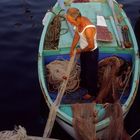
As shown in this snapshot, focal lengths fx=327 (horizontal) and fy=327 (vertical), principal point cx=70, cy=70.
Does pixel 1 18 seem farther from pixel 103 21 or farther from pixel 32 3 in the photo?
pixel 103 21

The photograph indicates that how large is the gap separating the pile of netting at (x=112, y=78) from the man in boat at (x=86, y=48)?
0.34 meters

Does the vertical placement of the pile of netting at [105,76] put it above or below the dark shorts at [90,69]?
below

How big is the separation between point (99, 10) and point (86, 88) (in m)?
4.29

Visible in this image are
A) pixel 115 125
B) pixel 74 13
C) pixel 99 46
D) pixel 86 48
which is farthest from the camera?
pixel 99 46

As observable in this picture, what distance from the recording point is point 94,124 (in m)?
7.94

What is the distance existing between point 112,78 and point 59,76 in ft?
5.35

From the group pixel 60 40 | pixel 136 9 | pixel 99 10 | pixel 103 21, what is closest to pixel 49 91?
pixel 60 40

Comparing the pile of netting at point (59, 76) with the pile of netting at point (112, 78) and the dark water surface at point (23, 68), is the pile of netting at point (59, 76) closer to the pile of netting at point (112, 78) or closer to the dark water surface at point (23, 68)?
the pile of netting at point (112, 78)

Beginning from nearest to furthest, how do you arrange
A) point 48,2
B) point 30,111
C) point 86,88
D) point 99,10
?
point 86,88 < point 30,111 < point 99,10 < point 48,2

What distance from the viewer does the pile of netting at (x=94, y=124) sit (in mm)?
7895

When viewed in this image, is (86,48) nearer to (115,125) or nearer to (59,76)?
(59,76)

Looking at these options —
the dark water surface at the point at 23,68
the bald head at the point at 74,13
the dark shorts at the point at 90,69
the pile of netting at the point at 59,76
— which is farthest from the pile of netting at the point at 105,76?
the bald head at the point at 74,13

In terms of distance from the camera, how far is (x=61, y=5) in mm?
13234

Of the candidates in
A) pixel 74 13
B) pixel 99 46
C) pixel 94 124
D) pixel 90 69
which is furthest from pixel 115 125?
pixel 99 46
